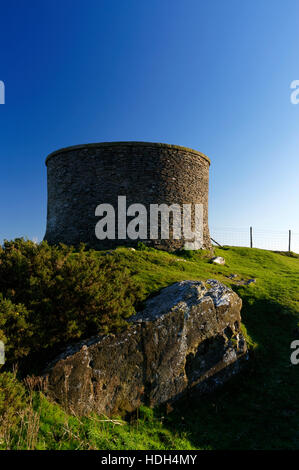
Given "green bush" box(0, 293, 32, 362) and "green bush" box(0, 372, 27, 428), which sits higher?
"green bush" box(0, 293, 32, 362)

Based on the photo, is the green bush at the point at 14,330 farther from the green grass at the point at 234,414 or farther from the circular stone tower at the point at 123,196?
the circular stone tower at the point at 123,196

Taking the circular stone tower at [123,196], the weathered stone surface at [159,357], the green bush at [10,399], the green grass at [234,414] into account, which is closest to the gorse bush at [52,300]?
the weathered stone surface at [159,357]

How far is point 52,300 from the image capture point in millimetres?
6781

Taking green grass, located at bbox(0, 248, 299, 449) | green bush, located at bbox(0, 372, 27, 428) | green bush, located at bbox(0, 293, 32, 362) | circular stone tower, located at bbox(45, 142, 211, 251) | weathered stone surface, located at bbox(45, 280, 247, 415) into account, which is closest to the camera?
green bush, located at bbox(0, 372, 27, 428)

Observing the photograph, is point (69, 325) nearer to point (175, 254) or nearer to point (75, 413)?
point (75, 413)

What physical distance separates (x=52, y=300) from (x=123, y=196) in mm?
10980

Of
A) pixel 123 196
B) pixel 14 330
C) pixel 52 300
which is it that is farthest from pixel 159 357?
pixel 123 196

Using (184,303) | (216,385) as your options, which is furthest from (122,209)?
(216,385)

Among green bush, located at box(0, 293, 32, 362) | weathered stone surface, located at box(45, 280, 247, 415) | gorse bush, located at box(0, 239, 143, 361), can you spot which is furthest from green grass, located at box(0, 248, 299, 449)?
gorse bush, located at box(0, 239, 143, 361)

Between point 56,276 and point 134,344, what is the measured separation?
2.38m

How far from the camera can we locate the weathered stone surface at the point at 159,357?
19.3 ft

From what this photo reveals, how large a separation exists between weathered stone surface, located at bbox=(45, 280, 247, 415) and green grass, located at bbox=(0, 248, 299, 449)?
0.33m

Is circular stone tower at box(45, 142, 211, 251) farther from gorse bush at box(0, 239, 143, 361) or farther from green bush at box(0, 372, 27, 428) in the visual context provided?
green bush at box(0, 372, 27, 428)

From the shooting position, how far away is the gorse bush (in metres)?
5.96
